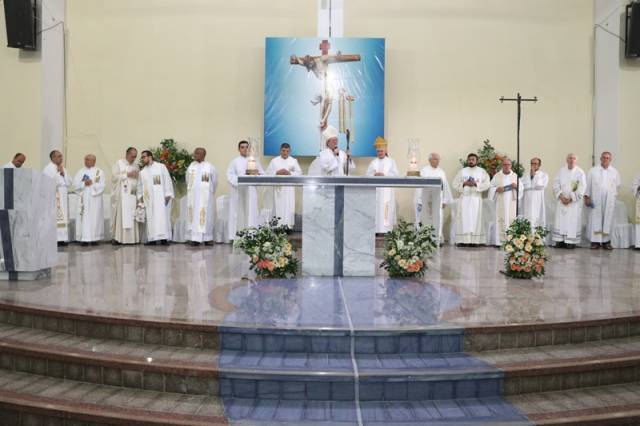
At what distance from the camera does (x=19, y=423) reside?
4.32 meters

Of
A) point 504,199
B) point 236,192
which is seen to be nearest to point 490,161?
point 504,199

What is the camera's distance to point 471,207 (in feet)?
41.0

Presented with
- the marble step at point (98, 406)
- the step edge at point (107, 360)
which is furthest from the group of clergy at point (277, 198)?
the marble step at point (98, 406)

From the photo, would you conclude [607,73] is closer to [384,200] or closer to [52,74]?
[384,200]

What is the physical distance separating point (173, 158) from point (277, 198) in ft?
7.48

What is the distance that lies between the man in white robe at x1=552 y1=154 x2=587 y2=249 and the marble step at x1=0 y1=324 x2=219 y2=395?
30.3ft

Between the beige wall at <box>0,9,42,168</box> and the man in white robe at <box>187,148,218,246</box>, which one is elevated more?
the beige wall at <box>0,9,42,168</box>

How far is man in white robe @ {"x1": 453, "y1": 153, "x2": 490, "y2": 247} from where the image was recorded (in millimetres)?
12500

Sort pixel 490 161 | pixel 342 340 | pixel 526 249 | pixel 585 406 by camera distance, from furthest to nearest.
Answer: pixel 490 161 < pixel 526 249 < pixel 342 340 < pixel 585 406

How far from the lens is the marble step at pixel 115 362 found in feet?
14.8

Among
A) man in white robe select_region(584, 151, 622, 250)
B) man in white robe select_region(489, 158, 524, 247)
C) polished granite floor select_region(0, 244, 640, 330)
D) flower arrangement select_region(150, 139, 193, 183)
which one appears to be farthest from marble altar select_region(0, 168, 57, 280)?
man in white robe select_region(584, 151, 622, 250)

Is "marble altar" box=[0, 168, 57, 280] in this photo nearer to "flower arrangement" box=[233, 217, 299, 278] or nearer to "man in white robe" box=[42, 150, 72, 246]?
"flower arrangement" box=[233, 217, 299, 278]

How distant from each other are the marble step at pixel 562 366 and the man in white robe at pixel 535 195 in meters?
7.72

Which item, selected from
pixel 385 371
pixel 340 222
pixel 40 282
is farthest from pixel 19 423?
pixel 340 222
